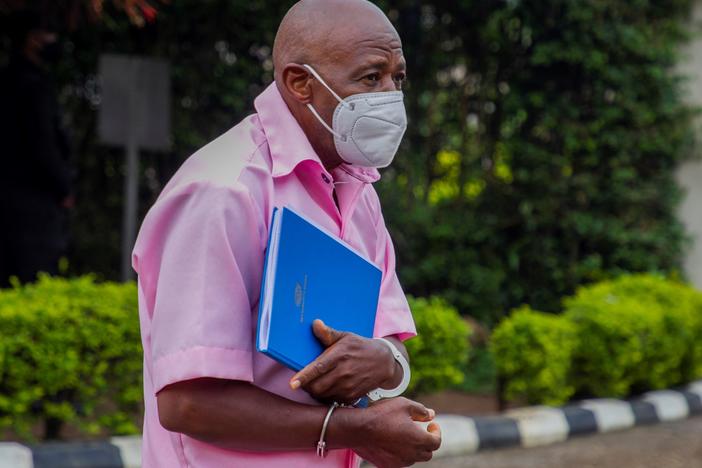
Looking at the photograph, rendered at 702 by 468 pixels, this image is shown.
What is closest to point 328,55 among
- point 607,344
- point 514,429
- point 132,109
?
point 514,429

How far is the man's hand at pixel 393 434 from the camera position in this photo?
1622 millimetres

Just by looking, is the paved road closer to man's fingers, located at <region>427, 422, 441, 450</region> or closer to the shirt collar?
man's fingers, located at <region>427, 422, 441, 450</region>

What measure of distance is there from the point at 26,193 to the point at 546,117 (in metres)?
4.31

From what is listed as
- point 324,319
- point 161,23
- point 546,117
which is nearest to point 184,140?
point 161,23

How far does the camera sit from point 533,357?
21.7 ft

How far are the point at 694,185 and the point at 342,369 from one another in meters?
8.24

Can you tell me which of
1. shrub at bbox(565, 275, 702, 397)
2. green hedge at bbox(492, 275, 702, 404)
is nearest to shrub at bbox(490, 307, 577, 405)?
green hedge at bbox(492, 275, 702, 404)

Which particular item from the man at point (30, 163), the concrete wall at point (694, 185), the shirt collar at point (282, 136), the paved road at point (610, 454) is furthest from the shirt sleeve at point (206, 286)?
the concrete wall at point (694, 185)

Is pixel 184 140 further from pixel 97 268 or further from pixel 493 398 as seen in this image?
pixel 493 398

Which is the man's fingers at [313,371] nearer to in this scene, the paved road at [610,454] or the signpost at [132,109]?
the paved road at [610,454]

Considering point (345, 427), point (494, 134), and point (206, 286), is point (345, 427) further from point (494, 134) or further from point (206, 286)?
point (494, 134)

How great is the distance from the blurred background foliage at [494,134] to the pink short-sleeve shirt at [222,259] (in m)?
7.08

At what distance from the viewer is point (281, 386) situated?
1.60m

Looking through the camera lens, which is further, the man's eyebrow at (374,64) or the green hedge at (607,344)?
the green hedge at (607,344)
